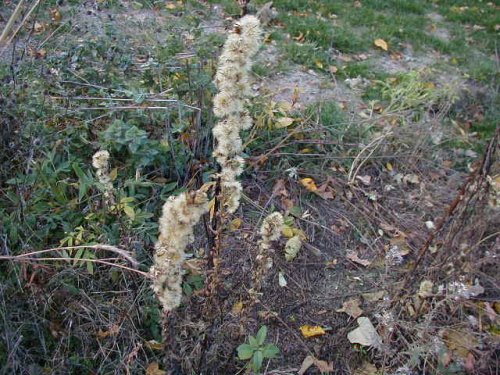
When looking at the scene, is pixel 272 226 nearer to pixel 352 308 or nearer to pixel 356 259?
pixel 352 308

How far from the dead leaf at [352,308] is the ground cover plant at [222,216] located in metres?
0.02

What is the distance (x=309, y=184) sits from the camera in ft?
10.5

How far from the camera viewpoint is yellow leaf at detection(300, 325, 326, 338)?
2479 mm

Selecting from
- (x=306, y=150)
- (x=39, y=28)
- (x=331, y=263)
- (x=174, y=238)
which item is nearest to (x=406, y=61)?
(x=306, y=150)

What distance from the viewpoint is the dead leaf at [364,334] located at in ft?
7.98

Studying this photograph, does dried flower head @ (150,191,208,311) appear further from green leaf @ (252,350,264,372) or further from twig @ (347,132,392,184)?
twig @ (347,132,392,184)

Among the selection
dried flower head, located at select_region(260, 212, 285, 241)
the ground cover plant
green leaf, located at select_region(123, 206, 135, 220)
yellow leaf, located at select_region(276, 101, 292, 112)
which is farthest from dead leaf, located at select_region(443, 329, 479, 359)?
yellow leaf, located at select_region(276, 101, 292, 112)

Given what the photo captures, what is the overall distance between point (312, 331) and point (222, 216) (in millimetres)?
1044

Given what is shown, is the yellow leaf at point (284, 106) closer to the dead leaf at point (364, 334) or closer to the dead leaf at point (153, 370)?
the dead leaf at point (364, 334)

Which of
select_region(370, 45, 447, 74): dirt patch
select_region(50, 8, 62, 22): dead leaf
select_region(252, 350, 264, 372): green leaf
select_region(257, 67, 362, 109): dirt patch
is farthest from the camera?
select_region(370, 45, 447, 74): dirt patch

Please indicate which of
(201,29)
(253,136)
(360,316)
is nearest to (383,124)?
(253,136)

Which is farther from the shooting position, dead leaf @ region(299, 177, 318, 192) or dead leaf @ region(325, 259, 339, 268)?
dead leaf @ region(299, 177, 318, 192)

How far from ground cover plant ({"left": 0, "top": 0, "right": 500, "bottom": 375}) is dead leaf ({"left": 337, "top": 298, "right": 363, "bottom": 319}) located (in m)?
0.02

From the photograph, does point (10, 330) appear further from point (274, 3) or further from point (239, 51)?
point (274, 3)
